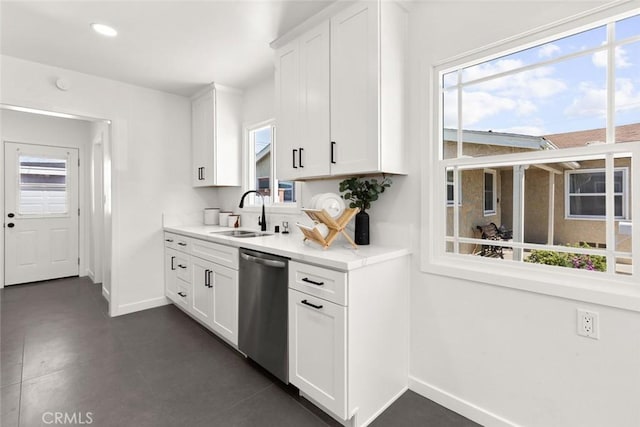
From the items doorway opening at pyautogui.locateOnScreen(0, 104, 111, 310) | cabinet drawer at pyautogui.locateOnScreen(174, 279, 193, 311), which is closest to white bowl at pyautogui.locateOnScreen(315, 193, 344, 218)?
cabinet drawer at pyautogui.locateOnScreen(174, 279, 193, 311)

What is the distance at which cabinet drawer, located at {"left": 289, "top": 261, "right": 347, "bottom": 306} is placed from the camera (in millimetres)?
1607

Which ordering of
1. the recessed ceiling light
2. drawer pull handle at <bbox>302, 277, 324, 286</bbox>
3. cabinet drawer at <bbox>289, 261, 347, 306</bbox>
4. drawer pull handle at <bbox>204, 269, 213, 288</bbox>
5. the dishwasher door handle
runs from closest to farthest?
1. cabinet drawer at <bbox>289, 261, 347, 306</bbox>
2. drawer pull handle at <bbox>302, 277, 324, 286</bbox>
3. the dishwasher door handle
4. the recessed ceiling light
5. drawer pull handle at <bbox>204, 269, 213, 288</bbox>

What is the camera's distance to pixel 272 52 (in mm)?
2764

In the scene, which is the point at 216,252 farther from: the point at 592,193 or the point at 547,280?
the point at 592,193

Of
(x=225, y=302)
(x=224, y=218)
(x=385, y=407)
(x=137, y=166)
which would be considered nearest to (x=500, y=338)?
(x=385, y=407)

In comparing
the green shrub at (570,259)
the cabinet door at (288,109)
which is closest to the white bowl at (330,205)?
the cabinet door at (288,109)

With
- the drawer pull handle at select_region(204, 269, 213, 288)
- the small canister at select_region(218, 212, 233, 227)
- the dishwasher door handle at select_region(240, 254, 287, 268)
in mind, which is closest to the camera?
the dishwasher door handle at select_region(240, 254, 287, 268)

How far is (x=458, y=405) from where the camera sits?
6.02ft

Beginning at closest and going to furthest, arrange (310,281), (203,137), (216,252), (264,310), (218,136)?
(310,281) < (264,310) < (216,252) < (218,136) < (203,137)

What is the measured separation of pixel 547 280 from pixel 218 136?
3.34 metres

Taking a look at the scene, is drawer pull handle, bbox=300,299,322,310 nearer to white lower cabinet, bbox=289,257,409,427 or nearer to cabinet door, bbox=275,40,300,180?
white lower cabinet, bbox=289,257,409,427

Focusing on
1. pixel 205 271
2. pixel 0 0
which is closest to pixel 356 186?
pixel 205 271

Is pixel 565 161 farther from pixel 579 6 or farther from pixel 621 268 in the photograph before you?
pixel 579 6

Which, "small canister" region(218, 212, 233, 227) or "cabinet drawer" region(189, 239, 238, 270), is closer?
"cabinet drawer" region(189, 239, 238, 270)
